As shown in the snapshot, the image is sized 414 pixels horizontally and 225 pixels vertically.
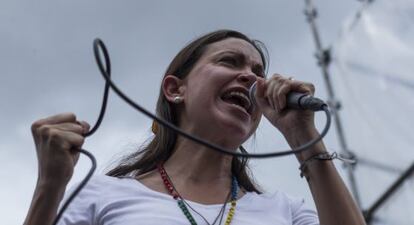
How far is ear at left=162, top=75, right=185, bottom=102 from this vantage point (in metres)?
1.85

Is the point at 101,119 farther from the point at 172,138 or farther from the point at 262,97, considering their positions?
the point at 172,138

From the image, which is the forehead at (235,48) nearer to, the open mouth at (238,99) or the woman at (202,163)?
the woman at (202,163)

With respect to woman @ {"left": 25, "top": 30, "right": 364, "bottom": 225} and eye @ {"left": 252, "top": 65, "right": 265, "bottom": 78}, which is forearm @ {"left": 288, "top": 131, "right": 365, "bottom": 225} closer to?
woman @ {"left": 25, "top": 30, "right": 364, "bottom": 225}

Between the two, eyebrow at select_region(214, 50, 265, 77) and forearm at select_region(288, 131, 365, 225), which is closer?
forearm at select_region(288, 131, 365, 225)

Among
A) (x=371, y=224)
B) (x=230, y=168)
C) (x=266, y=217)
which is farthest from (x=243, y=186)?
(x=371, y=224)

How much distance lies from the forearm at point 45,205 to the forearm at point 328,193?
508 millimetres

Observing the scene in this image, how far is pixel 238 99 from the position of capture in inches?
66.0

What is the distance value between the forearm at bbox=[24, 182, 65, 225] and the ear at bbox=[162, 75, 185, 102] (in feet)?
2.12

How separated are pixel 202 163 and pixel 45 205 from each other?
0.50 m

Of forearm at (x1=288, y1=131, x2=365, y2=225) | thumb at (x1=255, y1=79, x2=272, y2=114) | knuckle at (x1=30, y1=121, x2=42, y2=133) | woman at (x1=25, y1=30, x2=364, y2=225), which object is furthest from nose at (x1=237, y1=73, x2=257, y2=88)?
knuckle at (x1=30, y1=121, x2=42, y2=133)

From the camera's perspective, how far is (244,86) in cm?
168

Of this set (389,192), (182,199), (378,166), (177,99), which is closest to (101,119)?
(182,199)

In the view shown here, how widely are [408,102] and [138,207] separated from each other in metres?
3.99

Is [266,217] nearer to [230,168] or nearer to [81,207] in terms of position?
[230,168]
